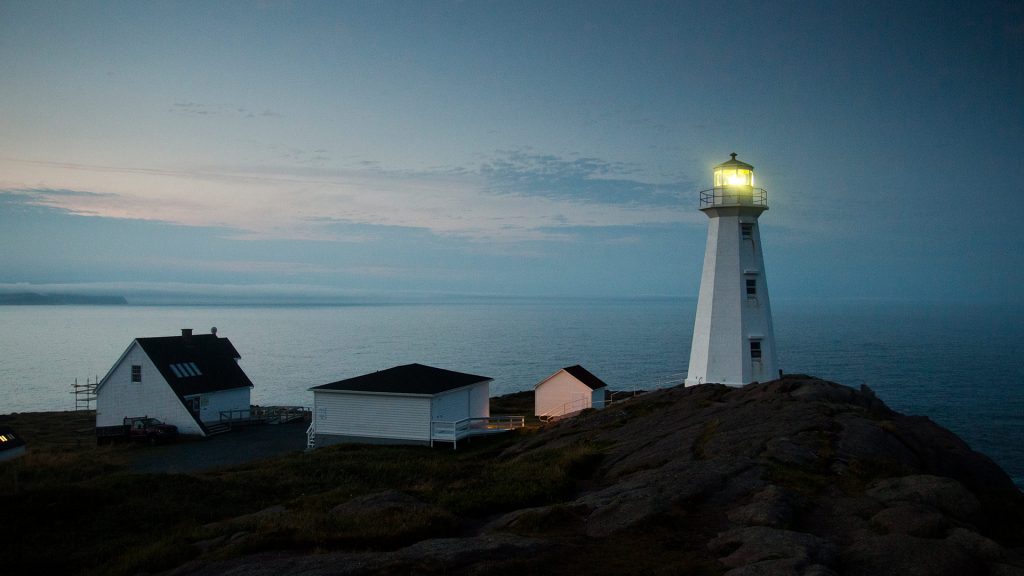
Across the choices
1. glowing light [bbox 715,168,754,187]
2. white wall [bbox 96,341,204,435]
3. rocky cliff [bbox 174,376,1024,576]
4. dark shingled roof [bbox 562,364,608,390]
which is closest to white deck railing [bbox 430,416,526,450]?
dark shingled roof [bbox 562,364,608,390]

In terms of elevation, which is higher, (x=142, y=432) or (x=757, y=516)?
(x=757, y=516)

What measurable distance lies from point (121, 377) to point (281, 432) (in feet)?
29.7

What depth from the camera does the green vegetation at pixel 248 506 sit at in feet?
39.3

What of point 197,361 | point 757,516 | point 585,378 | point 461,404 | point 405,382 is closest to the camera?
point 757,516

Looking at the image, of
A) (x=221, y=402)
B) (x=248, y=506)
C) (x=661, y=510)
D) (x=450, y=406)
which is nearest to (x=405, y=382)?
(x=450, y=406)

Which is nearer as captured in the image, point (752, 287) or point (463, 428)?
point (752, 287)

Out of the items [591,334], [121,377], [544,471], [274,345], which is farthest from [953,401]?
[274,345]

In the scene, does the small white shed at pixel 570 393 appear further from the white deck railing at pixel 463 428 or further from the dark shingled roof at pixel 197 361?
the dark shingled roof at pixel 197 361

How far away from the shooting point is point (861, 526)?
10102 mm

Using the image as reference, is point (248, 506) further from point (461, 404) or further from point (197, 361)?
point (197, 361)

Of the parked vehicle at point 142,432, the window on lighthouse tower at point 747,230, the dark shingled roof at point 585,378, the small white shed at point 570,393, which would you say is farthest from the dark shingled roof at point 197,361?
the window on lighthouse tower at point 747,230

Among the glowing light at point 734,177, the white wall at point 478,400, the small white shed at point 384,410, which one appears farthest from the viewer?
the white wall at point 478,400

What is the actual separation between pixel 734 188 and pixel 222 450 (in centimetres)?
2612

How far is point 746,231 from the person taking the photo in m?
29.4
